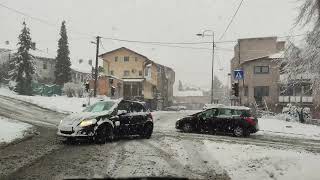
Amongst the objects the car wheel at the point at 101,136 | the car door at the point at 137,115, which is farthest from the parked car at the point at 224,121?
the car wheel at the point at 101,136

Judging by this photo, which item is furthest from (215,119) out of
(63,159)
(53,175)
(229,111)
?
(53,175)

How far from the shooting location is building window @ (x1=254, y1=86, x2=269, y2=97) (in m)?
58.9

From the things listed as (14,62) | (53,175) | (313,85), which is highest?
(14,62)

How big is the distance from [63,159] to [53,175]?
7.37 ft

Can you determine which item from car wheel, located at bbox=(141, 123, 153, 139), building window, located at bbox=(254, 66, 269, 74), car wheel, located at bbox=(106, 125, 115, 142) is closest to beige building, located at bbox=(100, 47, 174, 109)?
building window, located at bbox=(254, 66, 269, 74)

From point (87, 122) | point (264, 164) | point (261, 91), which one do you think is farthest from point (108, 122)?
point (261, 91)

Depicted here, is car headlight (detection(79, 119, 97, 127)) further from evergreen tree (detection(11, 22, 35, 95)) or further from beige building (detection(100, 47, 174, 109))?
beige building (detection(100, 47, 174, 109))

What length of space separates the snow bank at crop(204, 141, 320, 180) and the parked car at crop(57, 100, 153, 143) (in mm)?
3788

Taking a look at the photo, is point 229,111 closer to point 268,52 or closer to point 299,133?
point 299,133

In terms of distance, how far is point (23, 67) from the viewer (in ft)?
208

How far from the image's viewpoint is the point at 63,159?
41.8ft

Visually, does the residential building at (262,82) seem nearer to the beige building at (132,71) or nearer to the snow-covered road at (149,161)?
the beige building at (132,71)

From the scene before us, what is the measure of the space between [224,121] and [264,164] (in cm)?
1129

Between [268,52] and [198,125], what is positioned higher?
[268,52]
